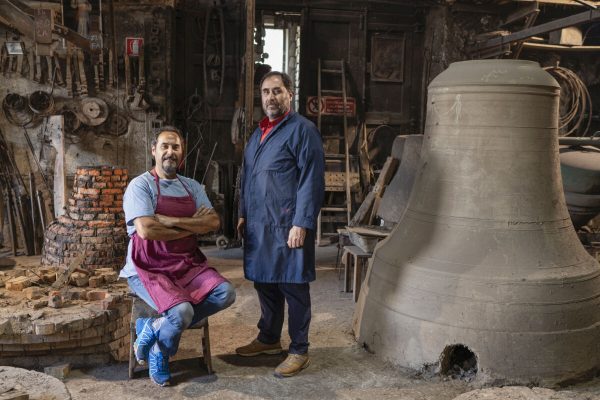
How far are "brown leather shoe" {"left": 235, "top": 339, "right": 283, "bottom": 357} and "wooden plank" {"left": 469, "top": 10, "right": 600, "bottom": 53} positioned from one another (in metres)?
5.54

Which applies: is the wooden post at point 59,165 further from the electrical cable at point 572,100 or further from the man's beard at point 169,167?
the electrical cable at point 572,100

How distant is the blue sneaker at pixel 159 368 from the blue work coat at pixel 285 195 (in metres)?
0.76

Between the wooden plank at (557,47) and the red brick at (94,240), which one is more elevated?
the wooden plank at (557,47)

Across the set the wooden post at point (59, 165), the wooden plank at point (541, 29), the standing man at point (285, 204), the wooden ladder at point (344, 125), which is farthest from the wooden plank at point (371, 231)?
the wooden post at point (59, 165)

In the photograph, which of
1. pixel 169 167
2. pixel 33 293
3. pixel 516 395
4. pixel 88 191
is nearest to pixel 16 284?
pixel 33 293

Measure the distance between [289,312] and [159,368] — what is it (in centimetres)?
90

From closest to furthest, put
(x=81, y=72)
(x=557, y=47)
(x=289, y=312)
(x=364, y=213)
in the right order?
(x=289, y=312)
(x=364, y=213)
(x=81, y=72)
(x=557, y=47)

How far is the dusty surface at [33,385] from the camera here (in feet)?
8.23

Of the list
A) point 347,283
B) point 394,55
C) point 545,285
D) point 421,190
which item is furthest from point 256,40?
point 545,285

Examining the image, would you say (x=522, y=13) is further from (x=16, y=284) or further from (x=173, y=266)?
(x=16, y=284)

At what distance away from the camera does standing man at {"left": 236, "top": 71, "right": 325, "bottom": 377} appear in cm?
369

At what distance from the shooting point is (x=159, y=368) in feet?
11.8

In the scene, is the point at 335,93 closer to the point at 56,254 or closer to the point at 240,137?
the point at 240,137

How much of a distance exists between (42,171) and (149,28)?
8.77ft
